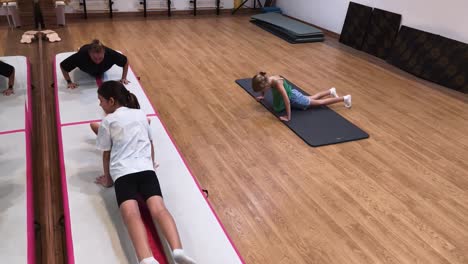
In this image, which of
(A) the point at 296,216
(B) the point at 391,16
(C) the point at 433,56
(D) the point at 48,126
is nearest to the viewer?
(A) the point at 296,216

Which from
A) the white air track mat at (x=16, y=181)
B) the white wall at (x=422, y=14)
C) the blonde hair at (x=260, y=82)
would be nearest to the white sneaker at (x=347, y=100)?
the blonde hair at (x=260, y=82)

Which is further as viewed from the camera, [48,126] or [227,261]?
[48,126]

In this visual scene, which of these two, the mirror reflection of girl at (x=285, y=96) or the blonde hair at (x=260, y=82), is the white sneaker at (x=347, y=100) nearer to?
the mirror reflection of girl at (x=285, y=96)

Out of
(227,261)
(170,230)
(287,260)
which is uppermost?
(170,230)

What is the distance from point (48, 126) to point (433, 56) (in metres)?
4.37

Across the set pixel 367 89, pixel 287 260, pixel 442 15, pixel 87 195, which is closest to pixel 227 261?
pixel 287 260

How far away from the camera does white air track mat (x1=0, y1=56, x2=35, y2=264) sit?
1708mm

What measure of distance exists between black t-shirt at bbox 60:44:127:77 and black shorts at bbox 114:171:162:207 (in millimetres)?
1695

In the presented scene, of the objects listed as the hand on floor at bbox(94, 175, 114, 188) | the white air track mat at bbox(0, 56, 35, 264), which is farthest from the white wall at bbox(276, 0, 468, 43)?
the white air track mat at bbox(0, 56, 35, 264)

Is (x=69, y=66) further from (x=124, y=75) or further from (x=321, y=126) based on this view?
(x=321, y=126)

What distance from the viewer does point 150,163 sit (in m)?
1.95

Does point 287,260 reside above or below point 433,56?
below

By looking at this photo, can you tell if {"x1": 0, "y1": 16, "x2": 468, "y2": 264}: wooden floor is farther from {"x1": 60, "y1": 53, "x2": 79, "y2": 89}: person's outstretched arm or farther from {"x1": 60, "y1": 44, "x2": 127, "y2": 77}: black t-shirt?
{"x1": 60, "y1": 53, "x2": 79, "y2": 89}: person's outstretched arm

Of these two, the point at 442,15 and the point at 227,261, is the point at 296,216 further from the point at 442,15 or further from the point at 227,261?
the point at 442,15
